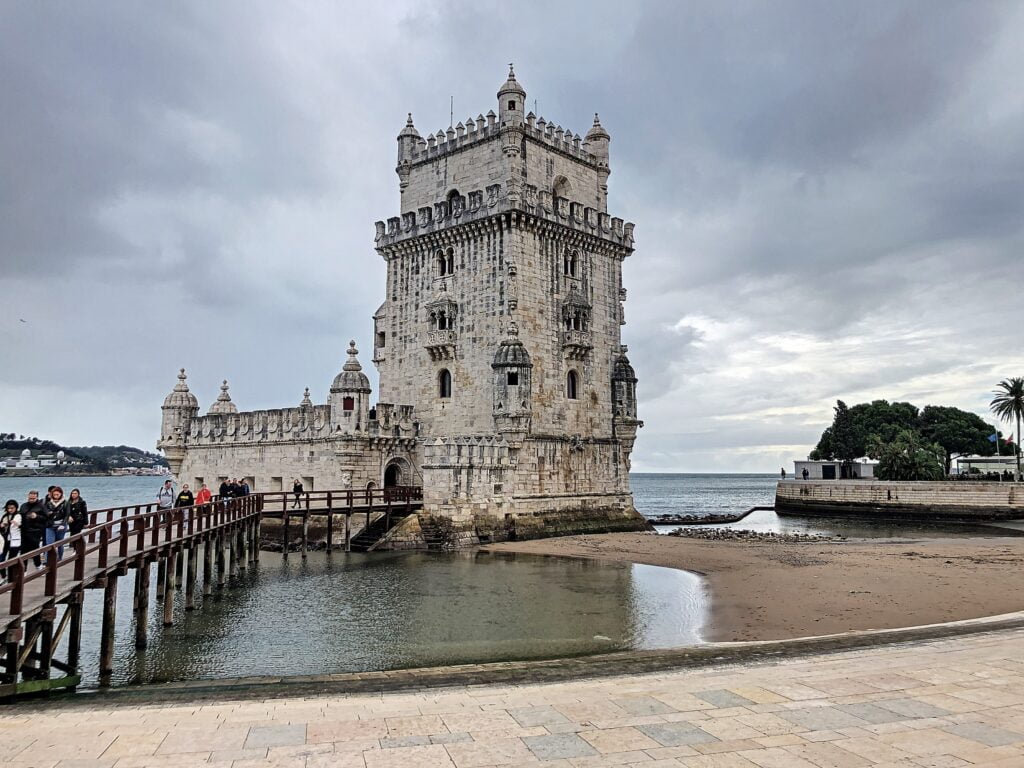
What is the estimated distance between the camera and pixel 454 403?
3566cm

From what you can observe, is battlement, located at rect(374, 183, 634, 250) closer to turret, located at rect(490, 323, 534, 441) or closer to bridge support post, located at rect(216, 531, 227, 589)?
turret, located at rect(490, 323, 534, 441)

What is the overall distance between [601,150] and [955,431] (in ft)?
199

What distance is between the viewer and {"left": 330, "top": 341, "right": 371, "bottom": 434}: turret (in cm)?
3447

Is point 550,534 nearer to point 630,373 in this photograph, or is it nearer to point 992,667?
point 630,373

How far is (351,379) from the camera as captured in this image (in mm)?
34781

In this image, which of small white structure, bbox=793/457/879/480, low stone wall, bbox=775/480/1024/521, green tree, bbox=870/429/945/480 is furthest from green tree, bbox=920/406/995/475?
low stone wall, bbox=775/480/1024/521

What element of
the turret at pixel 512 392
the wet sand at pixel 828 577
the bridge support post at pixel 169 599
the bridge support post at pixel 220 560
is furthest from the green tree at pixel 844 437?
the bridge support post at pixel 169 599

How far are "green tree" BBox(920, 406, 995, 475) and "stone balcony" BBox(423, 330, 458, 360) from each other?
63097 mm

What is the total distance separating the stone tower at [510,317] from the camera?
1313 inches

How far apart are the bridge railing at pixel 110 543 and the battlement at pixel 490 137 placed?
18.2 m

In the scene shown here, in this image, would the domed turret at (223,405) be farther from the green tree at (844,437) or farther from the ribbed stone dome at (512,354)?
the green tree at (844,437)

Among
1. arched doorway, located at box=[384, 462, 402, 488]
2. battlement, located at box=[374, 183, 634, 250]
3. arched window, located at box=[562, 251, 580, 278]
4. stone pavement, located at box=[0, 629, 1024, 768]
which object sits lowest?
stone pavement, located at box=[0, 629, 1024, 768]

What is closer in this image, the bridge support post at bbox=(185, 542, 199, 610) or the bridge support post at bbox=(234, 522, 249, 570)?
the bridge support post at bbox=(185, 542, 199, 610)

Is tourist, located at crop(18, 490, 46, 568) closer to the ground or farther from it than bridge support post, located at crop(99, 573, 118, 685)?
farther from it
